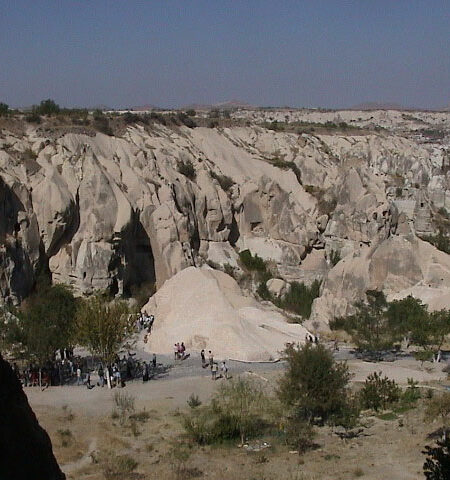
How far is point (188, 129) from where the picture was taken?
54688 millimetres

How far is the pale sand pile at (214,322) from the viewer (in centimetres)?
2469

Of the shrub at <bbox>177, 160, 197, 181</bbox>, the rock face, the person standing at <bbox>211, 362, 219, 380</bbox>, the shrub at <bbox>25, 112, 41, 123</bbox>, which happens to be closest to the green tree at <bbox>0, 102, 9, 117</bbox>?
the shrub at <bbox>25, 112, 41, 123</bbox>

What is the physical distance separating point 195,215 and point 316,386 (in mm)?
25856

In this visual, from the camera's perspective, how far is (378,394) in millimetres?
18562

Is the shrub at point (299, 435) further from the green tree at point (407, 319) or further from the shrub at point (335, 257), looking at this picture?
the shrub at point (335, 257)

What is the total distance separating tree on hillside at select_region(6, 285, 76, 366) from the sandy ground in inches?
51.0

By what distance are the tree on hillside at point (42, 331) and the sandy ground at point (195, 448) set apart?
129 centimetres

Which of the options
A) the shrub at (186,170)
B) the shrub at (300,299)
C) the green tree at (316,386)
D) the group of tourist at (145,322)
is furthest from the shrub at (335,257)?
the green tree at (316,386)

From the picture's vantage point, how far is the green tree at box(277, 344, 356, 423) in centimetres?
1636

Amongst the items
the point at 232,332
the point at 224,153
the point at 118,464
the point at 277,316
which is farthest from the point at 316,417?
the point at 224,153

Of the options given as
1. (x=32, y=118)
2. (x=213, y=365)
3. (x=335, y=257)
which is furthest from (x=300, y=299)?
(x=32, y=118)

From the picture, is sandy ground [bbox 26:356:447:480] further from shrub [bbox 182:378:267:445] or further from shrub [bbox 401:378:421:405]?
shrub [bbox 401:378:421:405]

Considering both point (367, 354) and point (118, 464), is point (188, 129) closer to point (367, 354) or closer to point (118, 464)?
point (367, 354)

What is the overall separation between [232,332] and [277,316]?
4.74 metres
